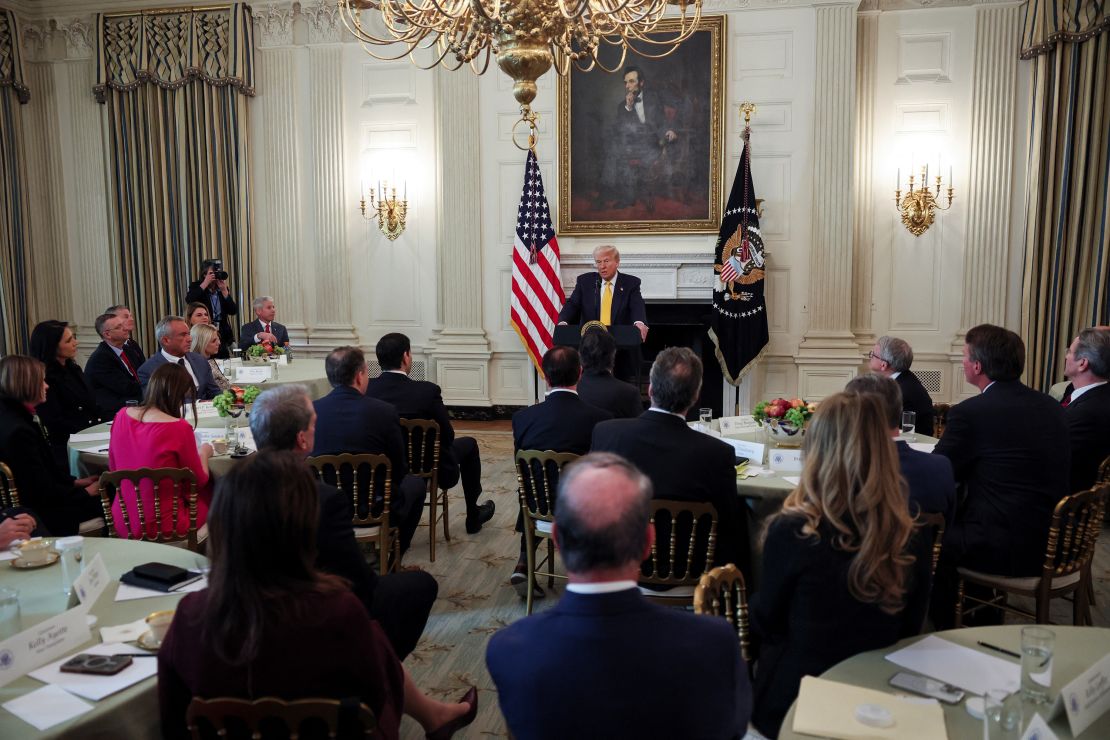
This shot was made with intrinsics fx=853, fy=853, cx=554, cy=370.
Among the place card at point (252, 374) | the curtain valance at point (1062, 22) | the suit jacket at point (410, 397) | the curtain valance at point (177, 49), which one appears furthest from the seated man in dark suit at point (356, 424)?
the curtain valance at point (1062, 22)

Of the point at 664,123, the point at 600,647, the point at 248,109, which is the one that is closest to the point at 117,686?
the point at 600,647

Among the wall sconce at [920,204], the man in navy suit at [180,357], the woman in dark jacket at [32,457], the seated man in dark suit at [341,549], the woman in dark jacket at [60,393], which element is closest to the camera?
the seated man in dark suit at [341,549]

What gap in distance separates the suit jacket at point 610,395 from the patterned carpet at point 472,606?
0.99 metres

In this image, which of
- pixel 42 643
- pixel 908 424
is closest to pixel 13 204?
pixel 42 643

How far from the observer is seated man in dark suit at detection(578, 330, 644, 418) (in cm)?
452

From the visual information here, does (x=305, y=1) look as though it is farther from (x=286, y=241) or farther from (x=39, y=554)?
(x=39, y=554)

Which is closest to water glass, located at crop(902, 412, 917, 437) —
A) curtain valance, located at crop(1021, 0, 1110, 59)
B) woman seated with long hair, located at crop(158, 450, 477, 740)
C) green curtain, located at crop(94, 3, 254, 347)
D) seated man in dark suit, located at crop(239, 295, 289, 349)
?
woman seated with long hair, located at crop(158, 450, 477, 740)

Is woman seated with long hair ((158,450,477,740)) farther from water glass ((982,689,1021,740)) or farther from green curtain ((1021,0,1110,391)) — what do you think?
green curtain ((1021,0,1110,391))

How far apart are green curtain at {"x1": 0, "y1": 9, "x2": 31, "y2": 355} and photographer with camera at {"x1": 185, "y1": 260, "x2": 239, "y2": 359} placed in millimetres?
2110

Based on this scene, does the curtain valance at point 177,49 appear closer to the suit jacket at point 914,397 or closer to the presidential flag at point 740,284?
the presidential flag at point 740,284

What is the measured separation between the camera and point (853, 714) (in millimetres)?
1770

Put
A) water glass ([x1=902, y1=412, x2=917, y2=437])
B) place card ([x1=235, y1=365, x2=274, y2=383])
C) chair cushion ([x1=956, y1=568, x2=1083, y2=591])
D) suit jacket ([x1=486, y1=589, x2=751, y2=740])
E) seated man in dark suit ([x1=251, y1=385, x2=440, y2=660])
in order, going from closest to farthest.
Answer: suit jacket ([x1=486, y1=589, x2=751, y2=740]) < seated man in dark suit ([x1=251, y1=385, x2=440, y2=660]) < chair cushion ([x1=956, y1=568, x2=1083, y2=591]) < water glass ([x1=902, y1=412, x2=917, y2=437]) < place card ([x1=235, y1=365, x2=274, y2=383])

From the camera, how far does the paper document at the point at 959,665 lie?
1932mm

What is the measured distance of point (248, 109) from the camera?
9.17 m
